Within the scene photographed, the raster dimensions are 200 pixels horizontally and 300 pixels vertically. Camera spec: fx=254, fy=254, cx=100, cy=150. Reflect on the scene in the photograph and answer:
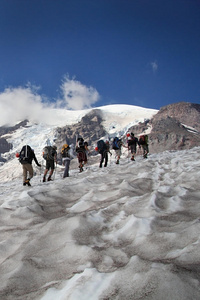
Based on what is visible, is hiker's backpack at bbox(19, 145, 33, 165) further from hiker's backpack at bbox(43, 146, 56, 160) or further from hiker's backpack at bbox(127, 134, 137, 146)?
hiker's backpack at bbox(127, 134, 137, 146)

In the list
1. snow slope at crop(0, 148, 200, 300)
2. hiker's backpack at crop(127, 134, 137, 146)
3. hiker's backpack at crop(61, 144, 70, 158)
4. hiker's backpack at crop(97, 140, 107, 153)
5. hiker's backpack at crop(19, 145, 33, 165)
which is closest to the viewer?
snow slope at crop(0, 148, 200, 300)

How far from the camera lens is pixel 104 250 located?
3.05 meters

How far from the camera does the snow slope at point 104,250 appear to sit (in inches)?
83.4

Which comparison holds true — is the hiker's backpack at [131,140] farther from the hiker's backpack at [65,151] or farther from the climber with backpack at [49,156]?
the climber with backpack at [49,156]

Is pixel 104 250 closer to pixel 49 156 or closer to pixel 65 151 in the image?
pixel 49 156

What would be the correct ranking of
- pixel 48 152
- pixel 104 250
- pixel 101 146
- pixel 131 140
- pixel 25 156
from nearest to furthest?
pixel 104 250 < pixel 25 156 < pixel 48 152 < pixel 101 146 < pixel 131 140

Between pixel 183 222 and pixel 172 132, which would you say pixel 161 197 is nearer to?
pixel 183 222

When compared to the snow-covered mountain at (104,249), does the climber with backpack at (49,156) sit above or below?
above

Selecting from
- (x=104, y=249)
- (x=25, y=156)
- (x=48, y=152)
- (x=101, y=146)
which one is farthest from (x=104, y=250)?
(x=101, y=146)

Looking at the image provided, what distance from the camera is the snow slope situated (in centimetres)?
212

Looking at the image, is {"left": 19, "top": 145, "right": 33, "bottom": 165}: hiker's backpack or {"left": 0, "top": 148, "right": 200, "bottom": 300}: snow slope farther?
{"left": 19, "top": 145, "right": 33, "bottom": 165}: hiker's backpack

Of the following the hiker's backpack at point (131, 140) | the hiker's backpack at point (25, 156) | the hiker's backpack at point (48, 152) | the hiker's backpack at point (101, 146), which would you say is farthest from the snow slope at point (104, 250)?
the hiker's backpack at point (131, 140)

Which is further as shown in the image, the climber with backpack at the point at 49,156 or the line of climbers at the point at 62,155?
the climber with backpack at the point at 49,156

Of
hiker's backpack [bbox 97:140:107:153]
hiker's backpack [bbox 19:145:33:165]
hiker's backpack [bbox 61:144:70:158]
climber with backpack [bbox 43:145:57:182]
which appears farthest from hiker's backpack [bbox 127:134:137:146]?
hiker's backpack [bbox 19:145:33:165]
